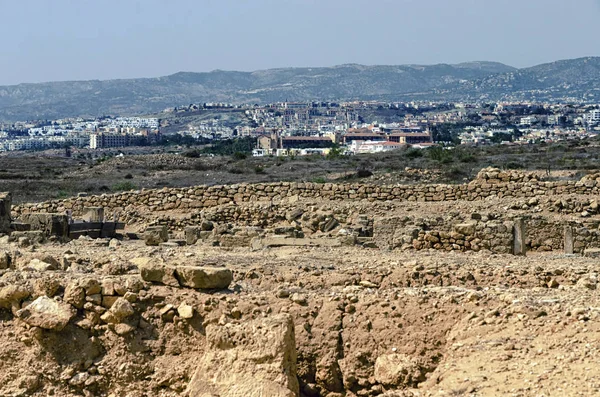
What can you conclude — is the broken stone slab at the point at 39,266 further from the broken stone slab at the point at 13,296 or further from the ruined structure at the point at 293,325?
the broken stone slab at the point at 13,296

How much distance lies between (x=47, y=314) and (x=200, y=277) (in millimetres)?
1312

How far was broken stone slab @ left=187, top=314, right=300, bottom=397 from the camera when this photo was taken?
8.80 metres

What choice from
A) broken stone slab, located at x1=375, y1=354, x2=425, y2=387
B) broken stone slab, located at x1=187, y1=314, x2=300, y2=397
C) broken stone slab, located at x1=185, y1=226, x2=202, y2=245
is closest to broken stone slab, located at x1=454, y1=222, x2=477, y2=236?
broken stone slab, located at x1=185, y1=226, x2=202, y2=245

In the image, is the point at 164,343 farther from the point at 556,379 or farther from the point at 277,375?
the point at 556,379

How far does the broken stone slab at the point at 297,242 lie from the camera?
575 inches

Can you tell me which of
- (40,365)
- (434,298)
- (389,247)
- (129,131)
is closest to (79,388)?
(40,365)

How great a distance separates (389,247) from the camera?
1529cm

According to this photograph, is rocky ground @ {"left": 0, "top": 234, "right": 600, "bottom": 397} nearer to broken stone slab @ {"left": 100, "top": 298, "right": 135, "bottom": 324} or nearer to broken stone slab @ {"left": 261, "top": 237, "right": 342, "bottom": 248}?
broken stone slab @ {"left": 100, "top": 298, "right": 135, "bottom": 324}

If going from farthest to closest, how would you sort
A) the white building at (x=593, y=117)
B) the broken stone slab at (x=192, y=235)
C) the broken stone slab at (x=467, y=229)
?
the white building at (x=593, y=117) → the broken stone slab at (x=192, y=235) → the broken stone slab at (x=467, y=229)

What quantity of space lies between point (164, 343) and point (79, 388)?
0.78 metres

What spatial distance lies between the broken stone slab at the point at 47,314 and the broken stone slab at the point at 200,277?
0.96 meters

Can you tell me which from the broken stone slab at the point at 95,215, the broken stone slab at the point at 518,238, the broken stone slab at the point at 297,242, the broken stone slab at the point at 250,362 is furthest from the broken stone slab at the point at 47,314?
the broken stone slab at the point at 95,215

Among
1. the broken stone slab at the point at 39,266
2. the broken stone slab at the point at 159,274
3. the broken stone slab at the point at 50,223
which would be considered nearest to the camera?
the broken stone slab at the point at 159,274

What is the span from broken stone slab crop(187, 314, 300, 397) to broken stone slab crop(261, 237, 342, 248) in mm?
5415
